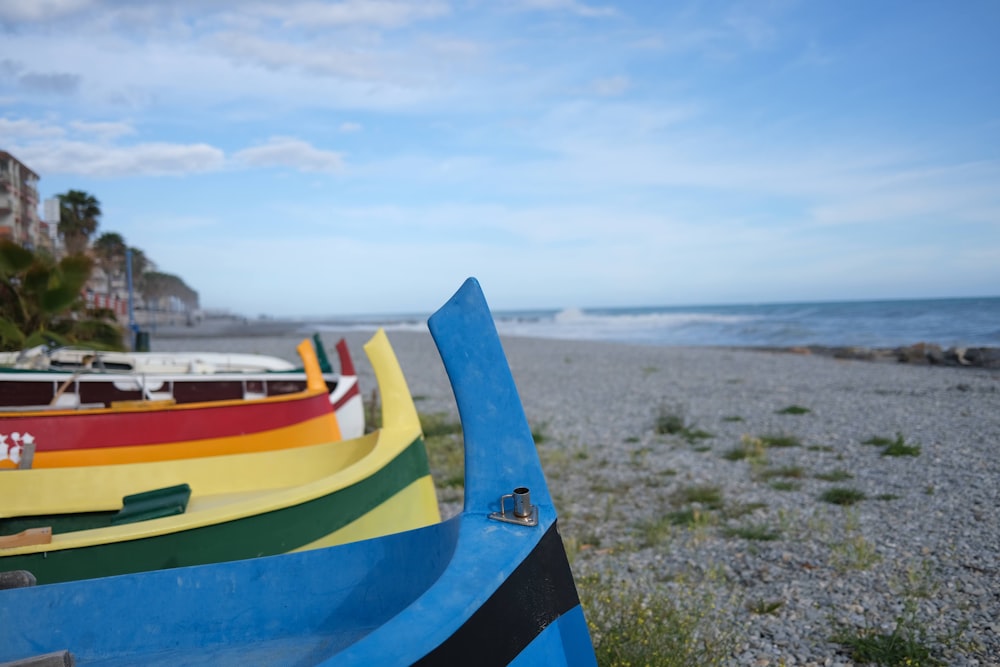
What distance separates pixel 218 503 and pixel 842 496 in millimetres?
5950

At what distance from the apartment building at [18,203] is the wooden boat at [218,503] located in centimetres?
4066

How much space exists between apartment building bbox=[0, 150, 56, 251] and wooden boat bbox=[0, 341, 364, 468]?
127 ft

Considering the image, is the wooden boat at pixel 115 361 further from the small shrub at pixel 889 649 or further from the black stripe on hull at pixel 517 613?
the small shrub at pixel 889 649

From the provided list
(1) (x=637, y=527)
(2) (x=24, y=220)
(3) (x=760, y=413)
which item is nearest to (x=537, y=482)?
(1) (x=637, y=527)

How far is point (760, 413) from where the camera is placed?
1220 cm

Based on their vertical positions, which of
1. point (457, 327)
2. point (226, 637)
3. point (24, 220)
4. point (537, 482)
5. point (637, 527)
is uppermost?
point (24, 220)

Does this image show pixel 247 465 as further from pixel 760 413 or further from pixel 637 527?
pixel 760 413

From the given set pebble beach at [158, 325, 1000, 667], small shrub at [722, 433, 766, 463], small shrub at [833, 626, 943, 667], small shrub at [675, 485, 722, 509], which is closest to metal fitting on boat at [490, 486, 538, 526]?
pebble beach at [158, 325, 1000, 667]

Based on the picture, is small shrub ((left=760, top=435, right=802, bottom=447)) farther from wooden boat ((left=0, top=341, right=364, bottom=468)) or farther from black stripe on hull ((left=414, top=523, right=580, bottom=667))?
black stripe on hull ((left=414, top=523, right=580, bottom=667))

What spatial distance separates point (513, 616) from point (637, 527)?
15.5 ft

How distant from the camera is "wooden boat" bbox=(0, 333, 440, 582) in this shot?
3.16m

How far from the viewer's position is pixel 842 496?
22.1 ft

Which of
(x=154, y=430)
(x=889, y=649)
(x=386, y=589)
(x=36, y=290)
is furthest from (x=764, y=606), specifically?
(x=36, y=290)

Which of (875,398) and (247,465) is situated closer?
(247,465)
